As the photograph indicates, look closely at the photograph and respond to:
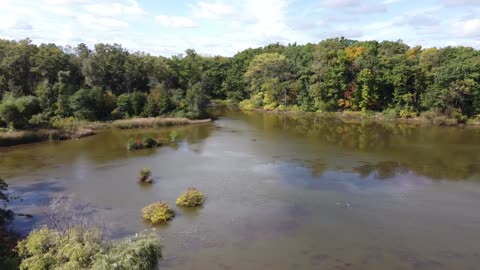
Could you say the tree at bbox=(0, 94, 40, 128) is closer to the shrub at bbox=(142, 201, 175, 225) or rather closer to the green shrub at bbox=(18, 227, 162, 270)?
the shrub at bbox=(142, 201, 175, 225)

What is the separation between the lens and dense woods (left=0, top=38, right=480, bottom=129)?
42.5 metres

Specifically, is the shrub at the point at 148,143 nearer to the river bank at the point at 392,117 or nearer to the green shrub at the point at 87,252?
the green shrub at the point at 87,252

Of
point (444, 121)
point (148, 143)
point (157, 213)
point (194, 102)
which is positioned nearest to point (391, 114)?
point (444, 121)

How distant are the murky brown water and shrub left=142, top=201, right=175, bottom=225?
0.47m

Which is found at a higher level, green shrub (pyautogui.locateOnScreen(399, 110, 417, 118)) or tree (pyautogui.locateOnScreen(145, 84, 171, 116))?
tree (pyautogui.locateOnScreen(145, 84, 171, 116))

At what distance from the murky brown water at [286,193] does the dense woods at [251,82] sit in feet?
23.6

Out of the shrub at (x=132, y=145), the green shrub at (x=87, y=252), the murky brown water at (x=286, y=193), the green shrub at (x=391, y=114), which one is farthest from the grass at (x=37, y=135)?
the green shrub at (x=391, y=114)

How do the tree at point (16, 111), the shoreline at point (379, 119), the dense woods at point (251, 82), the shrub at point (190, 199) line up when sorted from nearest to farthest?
the shrub at point (190, 199) → the tree at point (16, 111) → the dense woods at point (251, 82) → the shoreline at point (379, 119)

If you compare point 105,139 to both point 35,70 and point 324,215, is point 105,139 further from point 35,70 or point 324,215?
point 324,215

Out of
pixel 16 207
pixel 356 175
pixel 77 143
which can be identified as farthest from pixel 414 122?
pixel 16 207

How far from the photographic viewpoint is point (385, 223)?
18984 mm

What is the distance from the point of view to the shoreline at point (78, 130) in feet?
114

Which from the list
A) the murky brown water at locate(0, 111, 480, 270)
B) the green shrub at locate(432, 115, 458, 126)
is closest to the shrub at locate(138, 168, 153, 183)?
the murky brown water at locate(0, 111, 480, 270)

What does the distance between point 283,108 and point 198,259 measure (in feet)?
162
